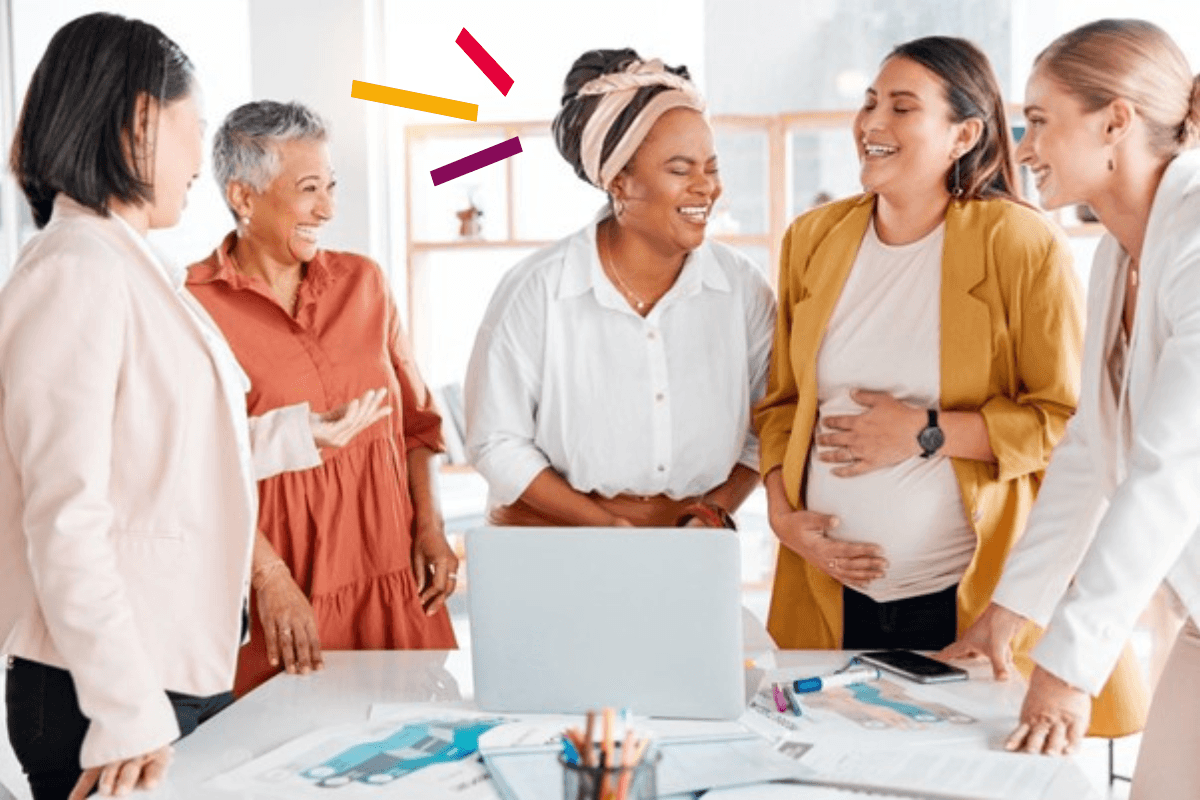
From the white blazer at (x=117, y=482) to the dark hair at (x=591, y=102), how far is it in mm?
936

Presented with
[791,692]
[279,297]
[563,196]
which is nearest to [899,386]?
[791,692]

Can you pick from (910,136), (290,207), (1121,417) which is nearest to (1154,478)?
(1121,417)

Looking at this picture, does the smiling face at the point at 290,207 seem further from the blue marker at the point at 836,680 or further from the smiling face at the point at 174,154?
the blue marker at the point at 836,680

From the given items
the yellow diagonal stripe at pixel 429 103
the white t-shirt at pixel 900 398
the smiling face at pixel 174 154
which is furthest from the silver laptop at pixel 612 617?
the yellow diagonal stripe at pixel 429 103

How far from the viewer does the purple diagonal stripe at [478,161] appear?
6406 millimetres

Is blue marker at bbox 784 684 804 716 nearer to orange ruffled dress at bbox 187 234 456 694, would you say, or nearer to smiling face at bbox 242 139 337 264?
orange ruffled dress at bbox 187 234 456 694

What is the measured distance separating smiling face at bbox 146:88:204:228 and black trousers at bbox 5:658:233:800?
567mm

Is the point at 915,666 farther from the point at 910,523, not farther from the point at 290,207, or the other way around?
the point at 290,207

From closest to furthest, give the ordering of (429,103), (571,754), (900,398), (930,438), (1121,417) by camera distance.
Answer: (571,754), (1121,417), (930,438), (900,398), (429,103)

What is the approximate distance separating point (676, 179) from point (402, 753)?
1.15 m

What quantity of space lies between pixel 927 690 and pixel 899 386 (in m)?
0.62

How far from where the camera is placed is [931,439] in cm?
229

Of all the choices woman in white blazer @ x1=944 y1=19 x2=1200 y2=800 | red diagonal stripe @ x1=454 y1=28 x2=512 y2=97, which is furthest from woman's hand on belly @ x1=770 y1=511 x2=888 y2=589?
red diagonal stripe @ x1=454 y1=28 x2=512 y2=97

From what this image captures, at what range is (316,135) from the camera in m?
2.69
